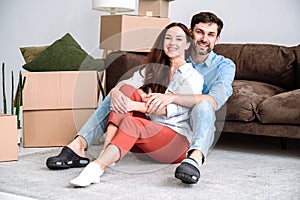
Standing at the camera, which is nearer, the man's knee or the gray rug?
the gray rug

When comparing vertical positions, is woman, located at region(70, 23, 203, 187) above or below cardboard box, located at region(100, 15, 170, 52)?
below

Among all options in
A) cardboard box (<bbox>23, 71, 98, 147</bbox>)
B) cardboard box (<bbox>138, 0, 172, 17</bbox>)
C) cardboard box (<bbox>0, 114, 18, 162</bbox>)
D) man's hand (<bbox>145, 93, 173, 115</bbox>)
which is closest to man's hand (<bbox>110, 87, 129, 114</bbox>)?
man's hand (<bbox>145, 93, 173, 115</bbox>)

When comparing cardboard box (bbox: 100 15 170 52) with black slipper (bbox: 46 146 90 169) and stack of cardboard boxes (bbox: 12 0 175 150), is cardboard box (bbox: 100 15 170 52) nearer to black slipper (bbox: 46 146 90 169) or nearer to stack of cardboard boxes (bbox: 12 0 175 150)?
stack of cardboard boxes (bbox: 12 0 175 150)

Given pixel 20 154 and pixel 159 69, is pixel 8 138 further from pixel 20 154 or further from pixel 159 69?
pixel 159 69

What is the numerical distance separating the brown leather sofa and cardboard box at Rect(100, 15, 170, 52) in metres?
0.06

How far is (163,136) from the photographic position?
2.55m

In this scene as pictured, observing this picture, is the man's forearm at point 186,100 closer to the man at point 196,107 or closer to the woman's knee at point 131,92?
the man at point 196,107

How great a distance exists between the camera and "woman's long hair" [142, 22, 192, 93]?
8.75 feet

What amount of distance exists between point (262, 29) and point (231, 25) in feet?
0.86

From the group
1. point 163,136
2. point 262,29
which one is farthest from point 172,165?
point 262,29

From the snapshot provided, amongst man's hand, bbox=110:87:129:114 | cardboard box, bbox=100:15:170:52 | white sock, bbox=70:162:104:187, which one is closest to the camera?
white sock, bbox=70:162:104:187

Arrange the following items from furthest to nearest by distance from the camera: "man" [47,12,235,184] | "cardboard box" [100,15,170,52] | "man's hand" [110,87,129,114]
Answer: "cardboard box" [100,15,170,52], "man's hand" [110,87,129,114], "man" [47,12,235,184]

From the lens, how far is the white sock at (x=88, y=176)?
2211mm

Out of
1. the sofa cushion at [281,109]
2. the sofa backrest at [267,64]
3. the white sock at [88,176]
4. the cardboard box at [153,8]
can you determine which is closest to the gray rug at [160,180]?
the white sock at [88,176]
